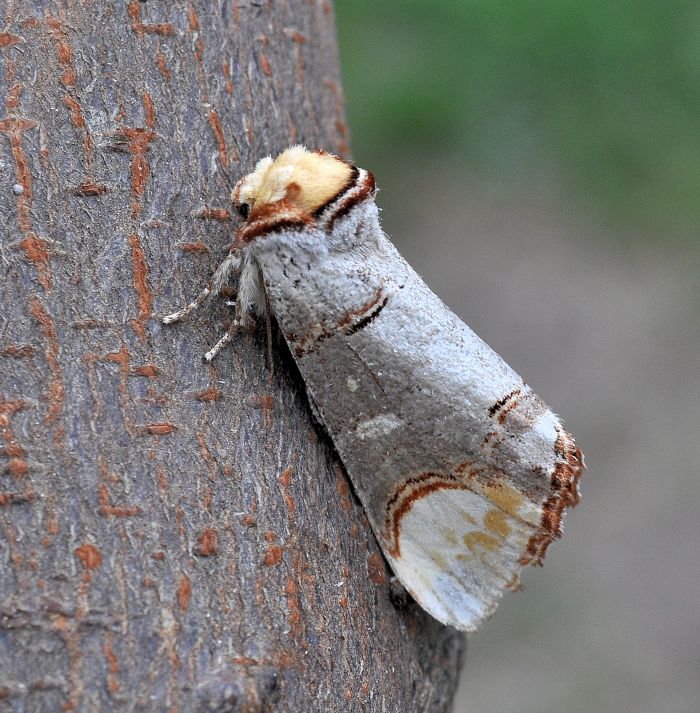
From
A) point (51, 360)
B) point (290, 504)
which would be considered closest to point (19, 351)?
point (51, 360)

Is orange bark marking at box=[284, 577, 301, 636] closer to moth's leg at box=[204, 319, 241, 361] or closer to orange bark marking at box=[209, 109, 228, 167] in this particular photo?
moth's leg at box=[204, 319, 241, 361]

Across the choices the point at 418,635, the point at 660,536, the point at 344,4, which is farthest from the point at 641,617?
the point at 344,4

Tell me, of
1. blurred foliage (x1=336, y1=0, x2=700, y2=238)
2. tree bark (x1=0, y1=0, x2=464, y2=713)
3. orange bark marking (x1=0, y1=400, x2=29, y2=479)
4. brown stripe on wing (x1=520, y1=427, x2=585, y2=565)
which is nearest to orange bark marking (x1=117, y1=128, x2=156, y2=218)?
tree bark (x1=0, y1=0, x2=464, y2=713)

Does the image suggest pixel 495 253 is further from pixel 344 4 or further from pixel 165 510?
pixel 165 510

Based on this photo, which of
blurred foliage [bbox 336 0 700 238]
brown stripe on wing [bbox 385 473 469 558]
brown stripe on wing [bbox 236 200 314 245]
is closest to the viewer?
brown stripe on wing [bbox 236 200 314 245]

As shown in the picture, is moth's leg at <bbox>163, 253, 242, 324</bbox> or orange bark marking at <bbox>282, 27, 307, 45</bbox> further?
orange bark marking at <bbox>282, 27, 307, 45</bbox>

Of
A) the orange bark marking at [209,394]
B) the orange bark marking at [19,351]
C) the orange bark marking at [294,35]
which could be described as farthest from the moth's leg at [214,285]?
the orange bark marking at [294,35]

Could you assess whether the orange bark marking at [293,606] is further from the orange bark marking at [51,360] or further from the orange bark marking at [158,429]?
the orange bark marking at [51,360]
